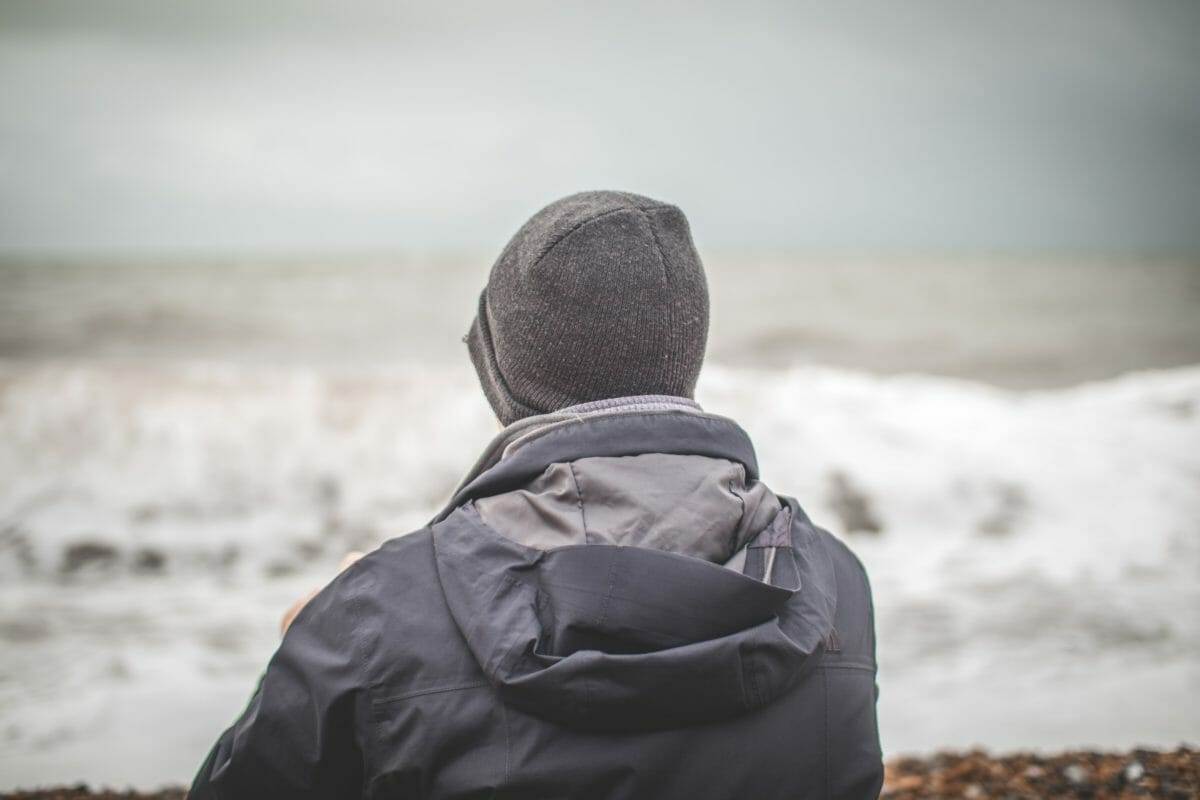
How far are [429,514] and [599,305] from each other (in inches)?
317

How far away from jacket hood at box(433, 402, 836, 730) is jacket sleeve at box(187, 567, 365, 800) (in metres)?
0.18

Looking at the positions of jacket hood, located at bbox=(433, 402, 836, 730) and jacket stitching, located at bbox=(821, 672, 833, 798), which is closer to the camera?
jacket hood, located at bbox=(433, 402, 836, 730)

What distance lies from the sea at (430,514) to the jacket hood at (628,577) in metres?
3.71

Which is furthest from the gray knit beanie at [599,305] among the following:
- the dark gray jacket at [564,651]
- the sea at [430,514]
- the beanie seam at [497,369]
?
the sea at [430,514]

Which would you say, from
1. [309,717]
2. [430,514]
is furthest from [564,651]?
[430,514]

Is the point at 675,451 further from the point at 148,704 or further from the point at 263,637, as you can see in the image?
the point at 263,637

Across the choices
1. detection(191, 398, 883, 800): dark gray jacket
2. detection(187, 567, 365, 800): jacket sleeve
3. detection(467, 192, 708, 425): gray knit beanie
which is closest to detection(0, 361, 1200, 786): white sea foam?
detection(187, 567, 365, 800): jacket sleeve

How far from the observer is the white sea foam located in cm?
503

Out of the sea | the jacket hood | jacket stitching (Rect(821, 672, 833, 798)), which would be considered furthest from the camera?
the sea

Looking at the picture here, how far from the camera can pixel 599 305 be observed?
5.12 ft

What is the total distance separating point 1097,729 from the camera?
15.4 feet

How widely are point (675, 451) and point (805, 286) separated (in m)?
36.7

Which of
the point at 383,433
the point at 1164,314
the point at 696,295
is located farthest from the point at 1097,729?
the point at 1164,314

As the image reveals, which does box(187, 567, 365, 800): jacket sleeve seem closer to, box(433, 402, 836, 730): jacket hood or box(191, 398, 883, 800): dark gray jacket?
box(191, 398, 883, 800): dark gray jacket
